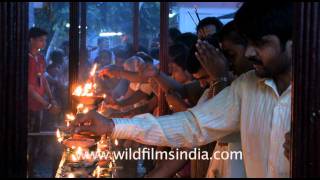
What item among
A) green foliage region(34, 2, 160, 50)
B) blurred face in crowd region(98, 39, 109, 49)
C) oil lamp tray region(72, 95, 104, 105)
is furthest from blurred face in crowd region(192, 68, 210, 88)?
blurred face in crowd region(98, 39, 109, 49)

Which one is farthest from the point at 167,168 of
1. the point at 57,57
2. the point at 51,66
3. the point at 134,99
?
the point at 51,66

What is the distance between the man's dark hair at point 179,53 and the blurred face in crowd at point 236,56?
1577 mm

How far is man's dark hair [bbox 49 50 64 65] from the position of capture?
7.14m

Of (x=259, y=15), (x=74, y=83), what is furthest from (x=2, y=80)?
(x=74, y=83)

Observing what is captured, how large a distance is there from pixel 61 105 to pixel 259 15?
5.17 m

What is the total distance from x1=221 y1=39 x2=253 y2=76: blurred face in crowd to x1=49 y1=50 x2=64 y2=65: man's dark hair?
4666 mm

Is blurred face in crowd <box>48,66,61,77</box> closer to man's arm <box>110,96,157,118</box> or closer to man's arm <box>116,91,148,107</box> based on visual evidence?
man's arm <box>116,91,148,107</box>

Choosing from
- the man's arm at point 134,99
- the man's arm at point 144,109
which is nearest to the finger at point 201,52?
Result: the man's arm at point 144,109

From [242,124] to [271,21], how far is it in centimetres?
47

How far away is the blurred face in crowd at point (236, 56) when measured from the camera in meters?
2.69

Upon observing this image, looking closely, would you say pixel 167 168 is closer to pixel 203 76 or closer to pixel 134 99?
pixel 203 76

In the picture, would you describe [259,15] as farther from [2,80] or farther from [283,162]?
[2,80]

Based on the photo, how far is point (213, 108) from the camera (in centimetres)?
225

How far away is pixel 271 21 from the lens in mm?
1966
